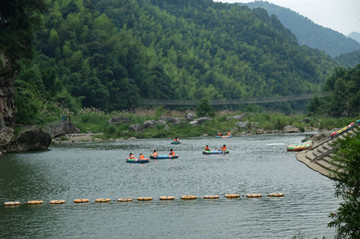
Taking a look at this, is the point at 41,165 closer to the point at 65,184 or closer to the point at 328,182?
the point at 65,184

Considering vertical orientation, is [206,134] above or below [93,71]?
below

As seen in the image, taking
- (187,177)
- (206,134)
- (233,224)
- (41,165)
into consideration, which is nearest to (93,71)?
(206,134)

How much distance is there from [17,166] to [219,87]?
445 feet

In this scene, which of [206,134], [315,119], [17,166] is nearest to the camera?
[17,166]

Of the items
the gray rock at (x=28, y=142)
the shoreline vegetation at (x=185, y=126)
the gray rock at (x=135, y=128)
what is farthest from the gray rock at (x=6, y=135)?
the gray rock at (x=135, y=128)

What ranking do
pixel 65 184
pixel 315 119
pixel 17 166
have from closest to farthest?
pixel 65 184, pixel 17 166, pixel 315 119

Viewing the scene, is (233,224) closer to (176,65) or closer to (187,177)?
(187,177)

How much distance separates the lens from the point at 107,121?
9575cm

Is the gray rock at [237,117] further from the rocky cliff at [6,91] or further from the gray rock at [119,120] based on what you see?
the rocky cliff at [6,91]

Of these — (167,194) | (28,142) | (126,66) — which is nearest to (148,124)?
(28,142)

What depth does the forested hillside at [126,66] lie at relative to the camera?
11406 centimetres

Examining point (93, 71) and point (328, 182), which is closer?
point (328, 182)

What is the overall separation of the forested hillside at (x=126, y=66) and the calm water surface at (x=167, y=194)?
32.2 m

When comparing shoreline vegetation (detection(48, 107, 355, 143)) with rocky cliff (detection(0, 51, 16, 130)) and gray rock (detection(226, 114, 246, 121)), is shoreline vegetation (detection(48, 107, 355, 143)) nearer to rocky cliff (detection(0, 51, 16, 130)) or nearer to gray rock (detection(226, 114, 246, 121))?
gray rock (detection(226, 114, 246, 121))
